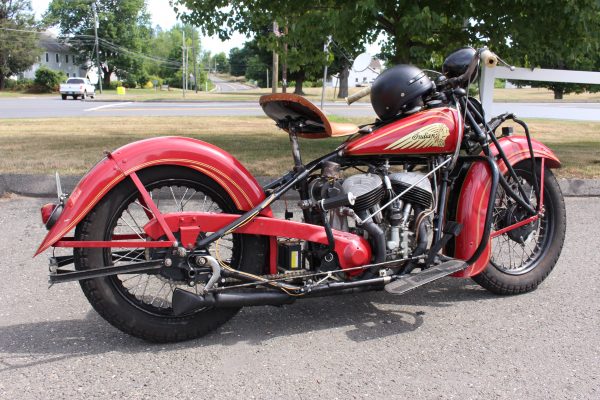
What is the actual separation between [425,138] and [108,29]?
81.0m

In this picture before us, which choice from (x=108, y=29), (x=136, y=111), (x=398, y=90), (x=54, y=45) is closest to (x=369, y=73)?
(x=398, y=90)

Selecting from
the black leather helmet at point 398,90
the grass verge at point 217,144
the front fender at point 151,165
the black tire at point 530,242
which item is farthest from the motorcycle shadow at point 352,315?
the grass verge at point 217,144

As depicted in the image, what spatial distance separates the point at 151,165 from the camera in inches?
117

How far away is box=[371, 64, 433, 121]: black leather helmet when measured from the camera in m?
3.33

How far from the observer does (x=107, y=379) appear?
274 centimetres

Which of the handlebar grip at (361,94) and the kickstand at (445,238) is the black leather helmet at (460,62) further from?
the kickstand at (445,238)

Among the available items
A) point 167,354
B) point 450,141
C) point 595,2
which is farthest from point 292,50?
point 167,354

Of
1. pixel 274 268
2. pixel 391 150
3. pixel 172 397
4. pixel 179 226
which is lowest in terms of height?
pixel 172 397

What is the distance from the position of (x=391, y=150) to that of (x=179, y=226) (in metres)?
1.25

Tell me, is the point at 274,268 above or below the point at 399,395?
above

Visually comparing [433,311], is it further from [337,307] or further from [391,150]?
[391,150]

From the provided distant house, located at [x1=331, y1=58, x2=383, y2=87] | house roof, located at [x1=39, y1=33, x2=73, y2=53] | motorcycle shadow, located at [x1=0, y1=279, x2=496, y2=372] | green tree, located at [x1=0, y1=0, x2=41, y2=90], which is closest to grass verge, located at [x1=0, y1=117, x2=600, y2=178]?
distant house, located at [x1=331, y1=58, x2=383, y2=87]

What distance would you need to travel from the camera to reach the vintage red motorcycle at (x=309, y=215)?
2.95m

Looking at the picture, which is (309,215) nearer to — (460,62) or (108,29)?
(460,62)
